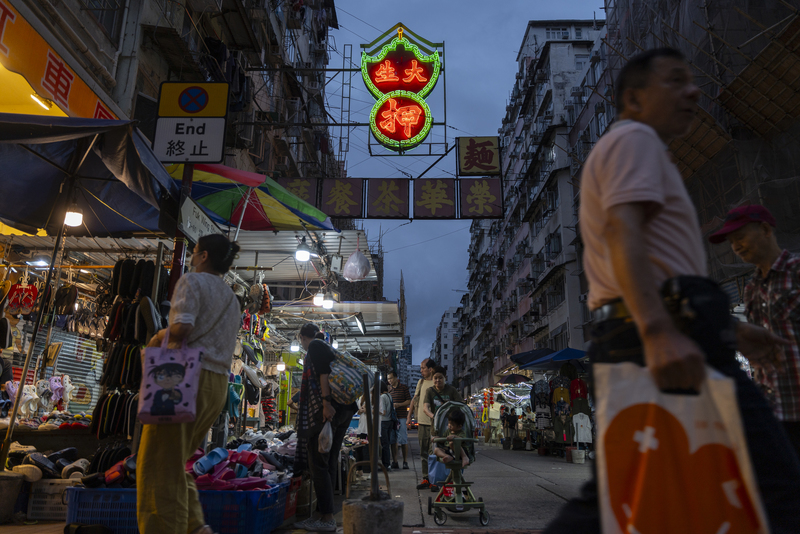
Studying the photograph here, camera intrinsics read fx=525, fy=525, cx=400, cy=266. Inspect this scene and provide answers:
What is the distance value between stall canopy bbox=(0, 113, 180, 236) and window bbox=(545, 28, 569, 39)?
4233 centimetres

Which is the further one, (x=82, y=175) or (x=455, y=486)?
(x=82, y=175)

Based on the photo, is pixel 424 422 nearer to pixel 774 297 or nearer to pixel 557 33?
pixel 774 297

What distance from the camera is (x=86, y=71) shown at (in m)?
7.33

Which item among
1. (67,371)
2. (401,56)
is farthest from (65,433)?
(401,56)

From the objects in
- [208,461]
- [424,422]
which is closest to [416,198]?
[424,422]

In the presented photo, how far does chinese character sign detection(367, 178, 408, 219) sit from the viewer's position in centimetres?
1320

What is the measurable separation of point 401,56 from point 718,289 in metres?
14.4

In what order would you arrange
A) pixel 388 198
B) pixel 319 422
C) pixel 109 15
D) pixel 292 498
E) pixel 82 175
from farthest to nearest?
pixel 388 198 < pixel 109 15 < pixel 82 175 < pixel 292 498 < pixel 319 422

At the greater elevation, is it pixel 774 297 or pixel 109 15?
pixel 109 15

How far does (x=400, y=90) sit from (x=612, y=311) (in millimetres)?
13565

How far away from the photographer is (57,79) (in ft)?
21.3

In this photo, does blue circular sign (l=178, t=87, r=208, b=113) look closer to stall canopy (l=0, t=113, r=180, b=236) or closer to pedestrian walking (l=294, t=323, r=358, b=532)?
stall canopy (l=0, t=113, r=180, b=236)

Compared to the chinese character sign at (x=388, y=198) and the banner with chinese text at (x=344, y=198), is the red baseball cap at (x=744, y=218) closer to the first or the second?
the chinese character sign at (x=388, y=198)

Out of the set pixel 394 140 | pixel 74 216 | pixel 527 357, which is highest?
pixel 394 140
